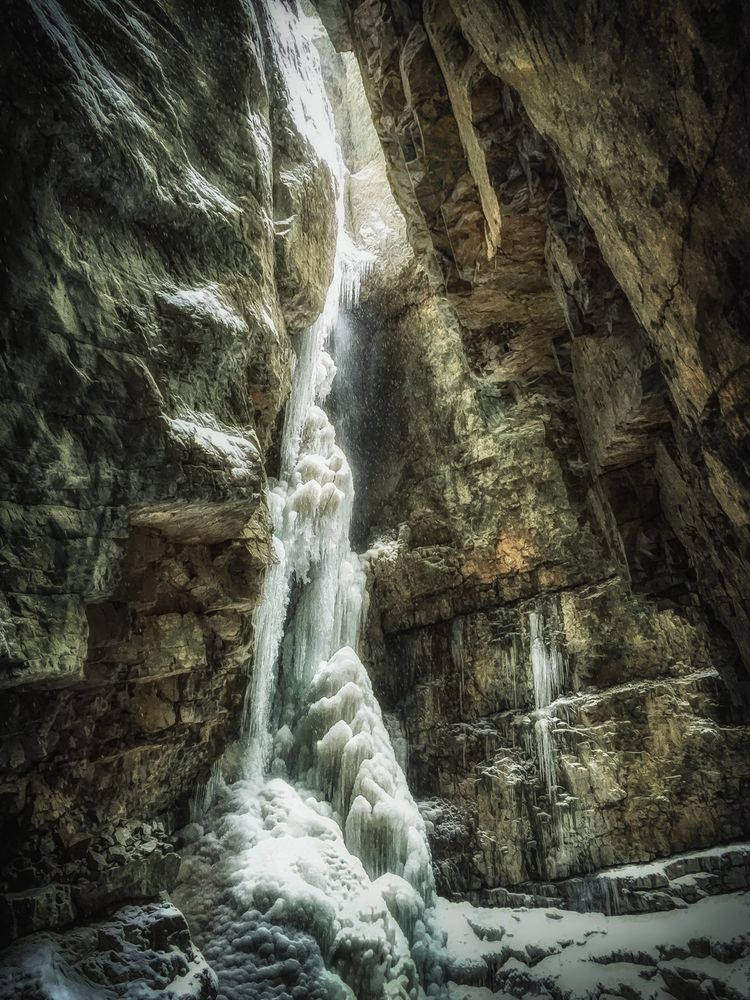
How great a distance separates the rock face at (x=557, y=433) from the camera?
2.82 metres

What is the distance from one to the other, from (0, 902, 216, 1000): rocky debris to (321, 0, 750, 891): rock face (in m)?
5.31

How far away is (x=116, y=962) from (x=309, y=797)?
3686 millimetres

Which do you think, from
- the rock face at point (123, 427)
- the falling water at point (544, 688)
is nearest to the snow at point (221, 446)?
the rock face at point (123, 427)

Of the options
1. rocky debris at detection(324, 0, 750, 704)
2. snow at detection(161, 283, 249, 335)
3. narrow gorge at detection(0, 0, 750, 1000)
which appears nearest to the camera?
rocky debris at detection(324, 0, 750, 704)

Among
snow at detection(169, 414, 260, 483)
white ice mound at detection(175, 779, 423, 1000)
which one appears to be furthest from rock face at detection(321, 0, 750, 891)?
snow at detection(169, 414, 260, 483)

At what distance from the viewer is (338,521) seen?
10773 millimetres

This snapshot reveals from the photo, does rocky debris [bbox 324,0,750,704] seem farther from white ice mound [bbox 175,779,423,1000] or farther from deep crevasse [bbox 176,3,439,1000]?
white ice mound [bbox 175,779,423,1000]

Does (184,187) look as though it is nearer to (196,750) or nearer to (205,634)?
(205,634)

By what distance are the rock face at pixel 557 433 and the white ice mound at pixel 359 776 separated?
1.37m

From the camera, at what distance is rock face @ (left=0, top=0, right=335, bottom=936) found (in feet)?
13.5

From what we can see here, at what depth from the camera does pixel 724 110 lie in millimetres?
2236

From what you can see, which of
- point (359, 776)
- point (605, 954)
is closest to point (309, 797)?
point (359, 776)

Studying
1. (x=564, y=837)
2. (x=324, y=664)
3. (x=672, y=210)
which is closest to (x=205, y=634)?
(x=324, y=664)

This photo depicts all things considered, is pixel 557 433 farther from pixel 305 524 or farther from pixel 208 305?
pixel 305 524
